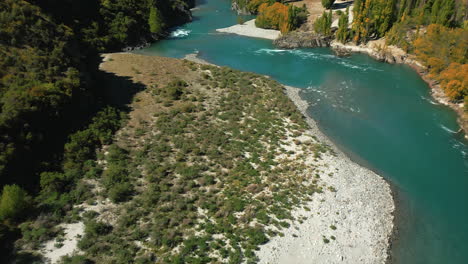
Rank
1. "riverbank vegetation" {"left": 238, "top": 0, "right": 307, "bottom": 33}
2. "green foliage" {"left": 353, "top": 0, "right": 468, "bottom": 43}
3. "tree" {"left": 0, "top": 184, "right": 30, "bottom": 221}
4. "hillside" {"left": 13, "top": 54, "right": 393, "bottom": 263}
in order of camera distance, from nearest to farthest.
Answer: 1. "tree" {"left": 0, "top": 184, "right": 30, "bottom": 221}
2. "hillside" {"left": 13, "top": 54, "right": 393, "bottom": 263}
3. "green foliage" {"left": 353, "top": 0, "right": 468, "bottom": 43}
4. "riverbank vegetation" {"left": 238, "top": 0, "right": 307, "bottom": 33}

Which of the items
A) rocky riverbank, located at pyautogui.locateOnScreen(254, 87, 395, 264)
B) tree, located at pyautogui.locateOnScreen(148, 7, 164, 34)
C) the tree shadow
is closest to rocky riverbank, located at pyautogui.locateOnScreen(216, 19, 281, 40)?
tree, located at pyautogui.locateOnScreen(148, 7, 164, 34)

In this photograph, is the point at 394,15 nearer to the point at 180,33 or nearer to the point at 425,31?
the point at 425,31

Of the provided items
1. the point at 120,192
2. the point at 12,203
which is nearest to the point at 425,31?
the point at 120,192

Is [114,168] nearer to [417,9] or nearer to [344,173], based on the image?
[344,173]

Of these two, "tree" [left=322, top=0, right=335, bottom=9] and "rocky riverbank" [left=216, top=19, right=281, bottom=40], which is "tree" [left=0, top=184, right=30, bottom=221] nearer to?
"rocky riverbank" [left=216, top=19, right=281, bottom=40]

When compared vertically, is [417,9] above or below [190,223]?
above

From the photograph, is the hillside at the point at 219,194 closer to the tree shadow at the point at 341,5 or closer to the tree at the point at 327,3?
the tree at the point at 327,3

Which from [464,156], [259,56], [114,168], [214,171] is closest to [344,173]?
[214,171]

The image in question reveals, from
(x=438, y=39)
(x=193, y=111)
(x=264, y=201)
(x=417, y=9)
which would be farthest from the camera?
(x=417, y=9)
